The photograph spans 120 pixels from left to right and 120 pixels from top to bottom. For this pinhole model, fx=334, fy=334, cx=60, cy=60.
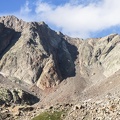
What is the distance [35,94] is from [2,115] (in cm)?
10987

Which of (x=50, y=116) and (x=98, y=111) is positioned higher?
(x=50, y=116)

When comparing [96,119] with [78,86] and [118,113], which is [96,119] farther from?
[78,86]

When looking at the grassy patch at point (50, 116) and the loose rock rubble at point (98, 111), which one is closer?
the loose rock rubble at point (98, 111)

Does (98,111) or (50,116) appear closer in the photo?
(98,111)

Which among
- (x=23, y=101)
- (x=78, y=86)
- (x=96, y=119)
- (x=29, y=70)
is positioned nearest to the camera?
(x=96, y=119)

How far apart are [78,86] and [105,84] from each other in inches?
792

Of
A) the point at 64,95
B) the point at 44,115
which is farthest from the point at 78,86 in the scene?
the point at 44,115

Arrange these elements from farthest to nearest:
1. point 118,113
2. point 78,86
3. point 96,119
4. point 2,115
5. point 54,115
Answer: point 78,86
point 2,115
point 54,115
point 96,119
point 118,113

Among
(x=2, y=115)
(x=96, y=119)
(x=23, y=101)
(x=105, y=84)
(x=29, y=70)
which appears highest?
(x=29, y=70)

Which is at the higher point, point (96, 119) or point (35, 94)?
point (35, 94)

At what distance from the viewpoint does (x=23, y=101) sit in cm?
15688

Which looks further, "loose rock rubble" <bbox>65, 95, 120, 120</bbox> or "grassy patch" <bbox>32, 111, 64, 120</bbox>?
"grassy patch" <bbox>32, 111, 64, 120</bbox>

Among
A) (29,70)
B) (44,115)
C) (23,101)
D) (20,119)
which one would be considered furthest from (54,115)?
(29,70)

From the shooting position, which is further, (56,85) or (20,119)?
(56,85)
